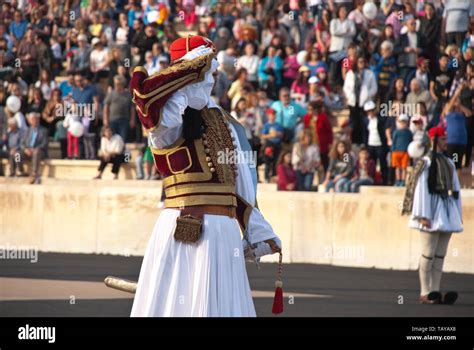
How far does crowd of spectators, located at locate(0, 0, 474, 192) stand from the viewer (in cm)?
2198

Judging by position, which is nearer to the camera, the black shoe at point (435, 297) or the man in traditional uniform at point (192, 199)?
the man in traditional uniform at point (192, 199)

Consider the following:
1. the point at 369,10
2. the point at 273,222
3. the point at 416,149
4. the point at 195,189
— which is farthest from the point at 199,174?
the point at 369,10

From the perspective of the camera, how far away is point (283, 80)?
2473 centimetres

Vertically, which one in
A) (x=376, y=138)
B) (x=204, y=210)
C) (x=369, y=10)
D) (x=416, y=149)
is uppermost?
(x=369, y=10)

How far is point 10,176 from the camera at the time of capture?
82.3 ft

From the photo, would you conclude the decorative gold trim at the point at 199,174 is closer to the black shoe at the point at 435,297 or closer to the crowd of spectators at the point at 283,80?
the black shoe at the point at 435,297

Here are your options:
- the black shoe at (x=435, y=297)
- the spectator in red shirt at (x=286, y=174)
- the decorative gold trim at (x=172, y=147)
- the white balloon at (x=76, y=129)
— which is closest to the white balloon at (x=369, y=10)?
the spectator in red shirt at (x=286, y=174)

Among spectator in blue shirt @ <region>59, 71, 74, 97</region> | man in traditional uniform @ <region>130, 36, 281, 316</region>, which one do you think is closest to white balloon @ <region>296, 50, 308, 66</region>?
spectator in blue shirt @ <region>59, 71, 74, 97</region>

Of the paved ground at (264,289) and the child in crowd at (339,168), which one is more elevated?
the child in crowd at (339,168)

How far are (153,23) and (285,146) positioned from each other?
18.9 ft

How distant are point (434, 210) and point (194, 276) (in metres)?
8.00

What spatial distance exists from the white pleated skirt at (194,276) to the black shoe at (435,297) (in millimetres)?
7551

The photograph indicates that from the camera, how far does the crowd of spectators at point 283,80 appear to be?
2198 cm

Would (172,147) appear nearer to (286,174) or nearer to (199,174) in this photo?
(199,174)
